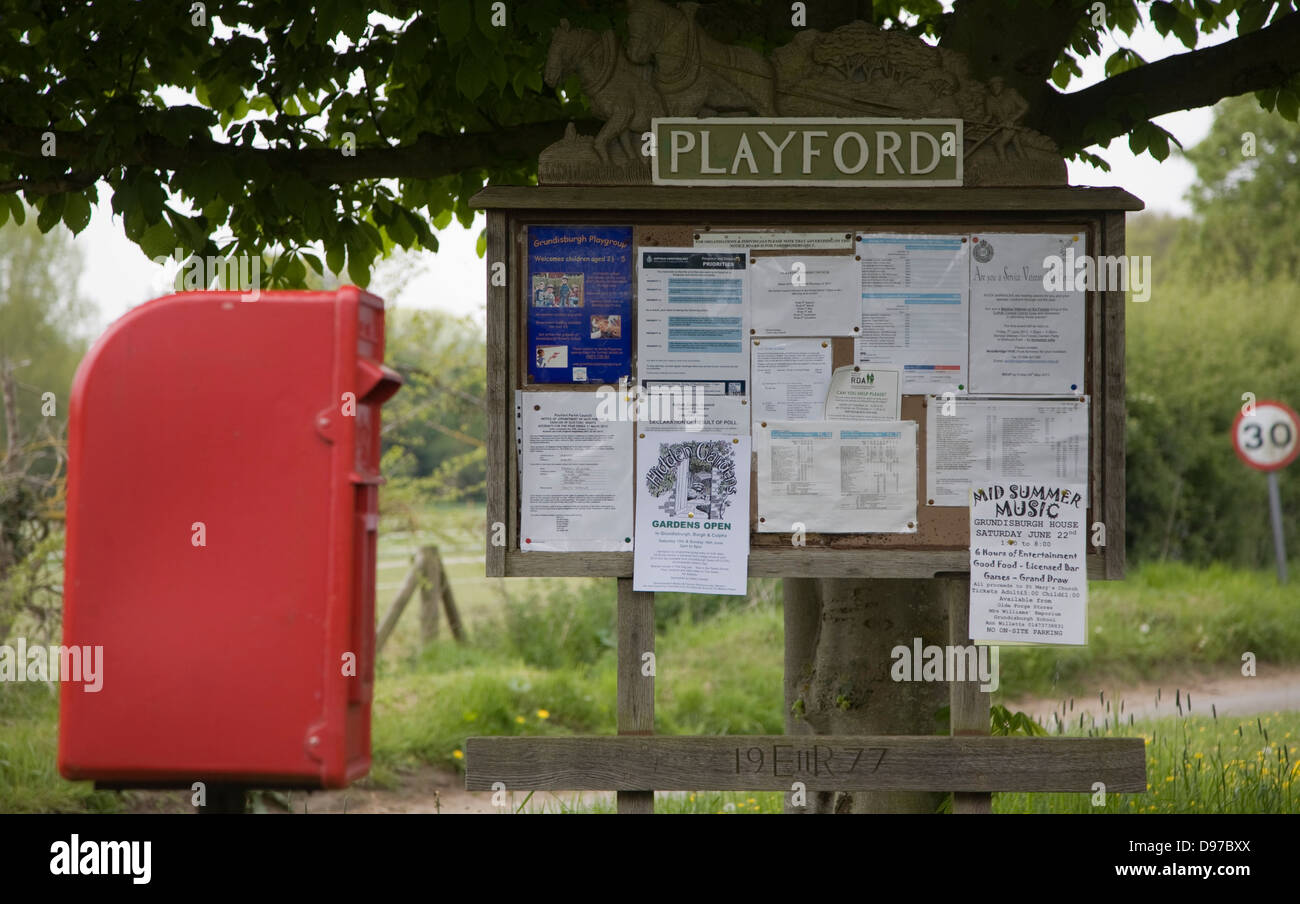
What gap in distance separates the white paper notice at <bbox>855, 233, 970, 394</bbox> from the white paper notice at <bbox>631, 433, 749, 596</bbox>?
0.50m

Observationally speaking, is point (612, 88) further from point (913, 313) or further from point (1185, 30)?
point (1185, 30)

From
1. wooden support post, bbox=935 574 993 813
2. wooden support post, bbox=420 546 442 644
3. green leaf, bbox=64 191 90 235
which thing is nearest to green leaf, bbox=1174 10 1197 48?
wooden support post, bbox=935 574 993 813

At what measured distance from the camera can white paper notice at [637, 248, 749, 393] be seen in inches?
138

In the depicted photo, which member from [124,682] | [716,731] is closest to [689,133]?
[124,682]

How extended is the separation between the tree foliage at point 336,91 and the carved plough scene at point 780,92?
0.39 m

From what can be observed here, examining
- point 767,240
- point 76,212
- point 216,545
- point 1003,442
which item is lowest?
point 216,545

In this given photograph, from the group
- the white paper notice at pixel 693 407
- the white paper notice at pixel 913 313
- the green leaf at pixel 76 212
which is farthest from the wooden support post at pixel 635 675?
the green leaf at pixel 76 212

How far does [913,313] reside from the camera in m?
3.54

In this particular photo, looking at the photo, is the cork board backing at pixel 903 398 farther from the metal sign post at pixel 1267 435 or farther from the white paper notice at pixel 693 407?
the metal sign post at pixel 1267 435

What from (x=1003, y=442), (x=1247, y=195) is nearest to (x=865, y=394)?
(x=1003, y=442)

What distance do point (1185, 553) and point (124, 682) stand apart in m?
13.7

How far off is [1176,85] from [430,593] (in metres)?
7.81

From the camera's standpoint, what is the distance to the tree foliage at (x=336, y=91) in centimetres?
404

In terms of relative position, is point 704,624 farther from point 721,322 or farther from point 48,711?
point 721,322
